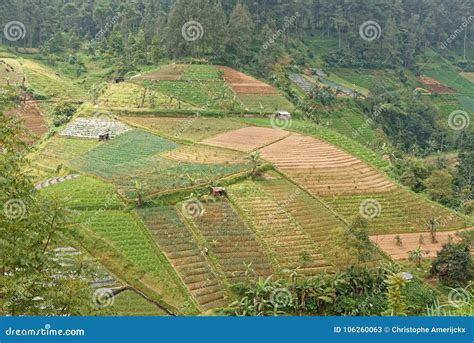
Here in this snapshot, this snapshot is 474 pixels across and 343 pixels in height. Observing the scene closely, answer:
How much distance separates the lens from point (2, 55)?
58.4m

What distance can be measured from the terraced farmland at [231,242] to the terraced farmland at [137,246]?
2171 millimetres

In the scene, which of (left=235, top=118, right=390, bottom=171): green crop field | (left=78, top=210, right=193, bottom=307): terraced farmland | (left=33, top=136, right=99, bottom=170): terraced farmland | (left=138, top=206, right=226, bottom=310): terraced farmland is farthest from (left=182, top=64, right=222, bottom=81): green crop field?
(left=78, top=210, right=193, bottom=307): terraced farmland

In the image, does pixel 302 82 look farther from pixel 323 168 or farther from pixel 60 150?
pixel 60 150

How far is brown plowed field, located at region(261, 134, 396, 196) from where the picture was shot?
96.9 feet

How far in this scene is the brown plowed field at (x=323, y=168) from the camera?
29.5m

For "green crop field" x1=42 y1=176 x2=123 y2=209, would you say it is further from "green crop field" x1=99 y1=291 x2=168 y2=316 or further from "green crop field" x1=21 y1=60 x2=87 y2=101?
"green crop field" x1=21 y1=60 x2=87 y2=101

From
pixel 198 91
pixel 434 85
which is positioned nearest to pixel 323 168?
pixel 198 91

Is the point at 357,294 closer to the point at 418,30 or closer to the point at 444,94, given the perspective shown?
the point at 444,94

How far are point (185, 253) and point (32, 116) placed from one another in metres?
28.7

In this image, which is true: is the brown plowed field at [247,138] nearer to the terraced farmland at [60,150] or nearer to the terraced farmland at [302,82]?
the terraced farmland at [60,150]

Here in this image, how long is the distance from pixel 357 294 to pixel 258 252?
4.36 m

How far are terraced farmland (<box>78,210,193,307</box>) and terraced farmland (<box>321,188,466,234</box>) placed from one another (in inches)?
384

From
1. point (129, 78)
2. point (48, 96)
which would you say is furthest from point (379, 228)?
point (48, 96)

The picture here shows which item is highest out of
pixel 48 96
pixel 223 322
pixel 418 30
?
pixel 223 322
